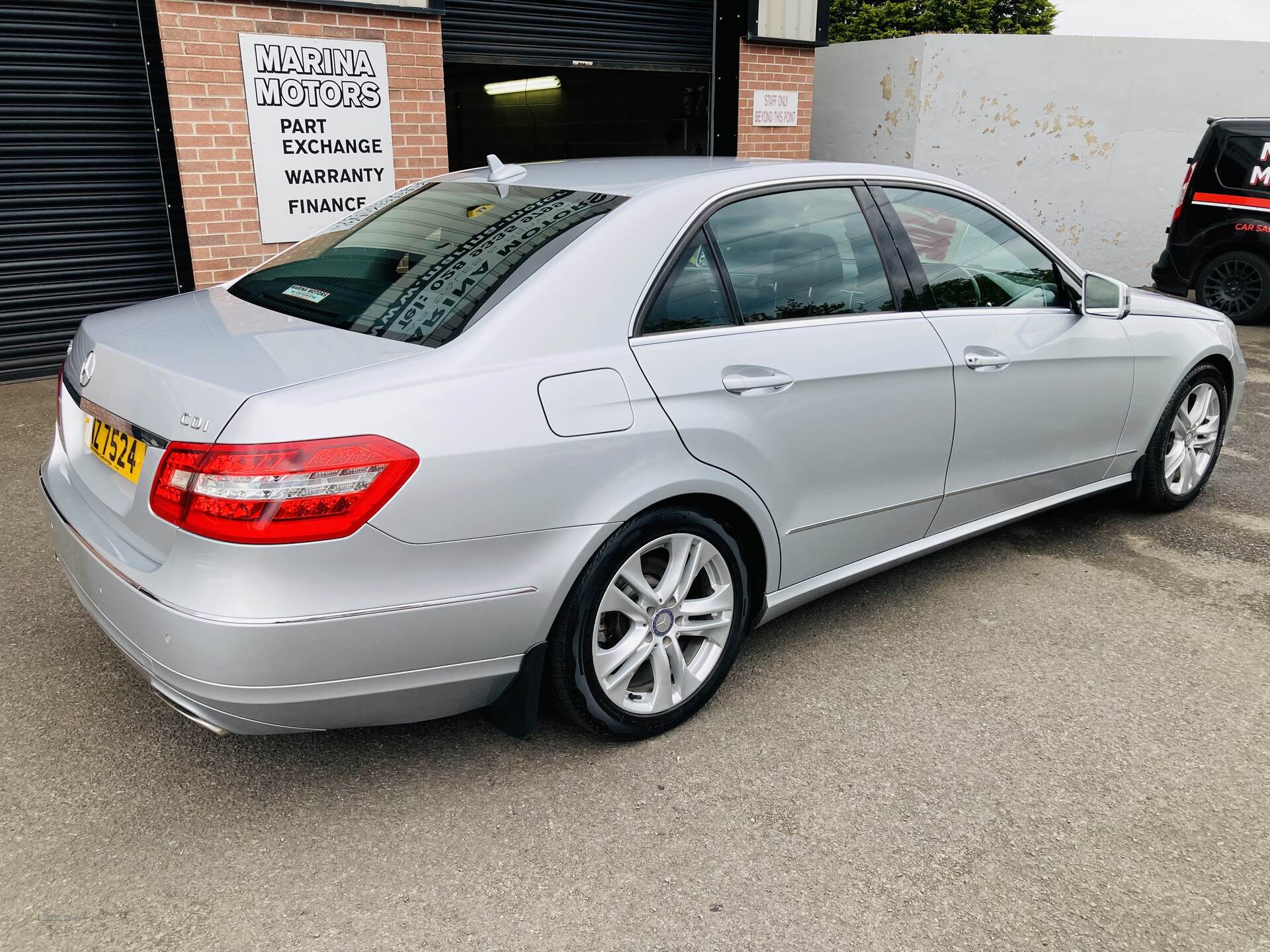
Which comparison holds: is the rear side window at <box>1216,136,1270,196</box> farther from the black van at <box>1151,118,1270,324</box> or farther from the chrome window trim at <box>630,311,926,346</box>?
the chrome window trim at <box>630,311,926,346</box>

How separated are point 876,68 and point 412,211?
10580mm

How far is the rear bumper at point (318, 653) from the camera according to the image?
2.21 meters

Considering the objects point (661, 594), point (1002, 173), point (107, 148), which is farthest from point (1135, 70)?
point (661, 594)

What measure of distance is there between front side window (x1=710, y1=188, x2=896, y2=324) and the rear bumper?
1.03 meters

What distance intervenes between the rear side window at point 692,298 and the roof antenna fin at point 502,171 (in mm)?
790

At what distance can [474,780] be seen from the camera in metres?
2.73

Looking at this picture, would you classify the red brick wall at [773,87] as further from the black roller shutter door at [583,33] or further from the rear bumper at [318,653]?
the rear bumper at [318,653]

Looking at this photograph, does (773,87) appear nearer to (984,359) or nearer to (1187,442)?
(1187,442)

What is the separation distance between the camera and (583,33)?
28.6ft

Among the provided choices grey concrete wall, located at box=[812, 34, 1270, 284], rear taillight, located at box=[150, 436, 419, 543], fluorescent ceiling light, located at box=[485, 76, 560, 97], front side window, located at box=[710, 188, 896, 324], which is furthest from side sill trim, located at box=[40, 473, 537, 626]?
fluorescent ceiling light, located at box=[485, 76, 560, 97]

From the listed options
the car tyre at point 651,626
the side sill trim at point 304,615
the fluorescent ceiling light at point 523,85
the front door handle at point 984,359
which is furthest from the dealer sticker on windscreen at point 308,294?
the fluorescent ceiling light at point 523,85

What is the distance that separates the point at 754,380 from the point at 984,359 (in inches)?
43.0

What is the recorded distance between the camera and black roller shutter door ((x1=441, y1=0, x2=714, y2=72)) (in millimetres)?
7941

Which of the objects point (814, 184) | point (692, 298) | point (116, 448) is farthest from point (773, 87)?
point (116, 448)
